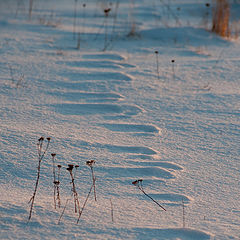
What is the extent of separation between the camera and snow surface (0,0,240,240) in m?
1.56

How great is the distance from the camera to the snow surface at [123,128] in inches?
61.3

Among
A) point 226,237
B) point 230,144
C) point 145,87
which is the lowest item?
point 226,237

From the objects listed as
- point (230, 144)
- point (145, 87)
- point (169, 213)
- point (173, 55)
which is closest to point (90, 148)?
point (169, 213)

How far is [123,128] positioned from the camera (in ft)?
8.15

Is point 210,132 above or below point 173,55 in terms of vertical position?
below

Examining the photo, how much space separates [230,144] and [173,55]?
1874mm

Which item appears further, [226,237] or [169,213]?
[169,213]

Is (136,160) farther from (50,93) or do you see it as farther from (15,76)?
(15,76)

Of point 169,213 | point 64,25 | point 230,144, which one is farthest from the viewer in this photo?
point 64,25

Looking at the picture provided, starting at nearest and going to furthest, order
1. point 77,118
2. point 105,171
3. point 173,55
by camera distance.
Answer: point 105,171 < point 77,118 < point 173,55

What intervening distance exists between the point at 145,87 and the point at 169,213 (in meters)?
1.63

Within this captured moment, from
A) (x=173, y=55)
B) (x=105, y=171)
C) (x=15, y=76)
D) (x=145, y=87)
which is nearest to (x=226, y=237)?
(x=105, y=171)

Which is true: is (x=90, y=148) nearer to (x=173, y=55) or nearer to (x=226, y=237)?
(x=226, y=237)

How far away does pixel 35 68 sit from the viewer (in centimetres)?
333
